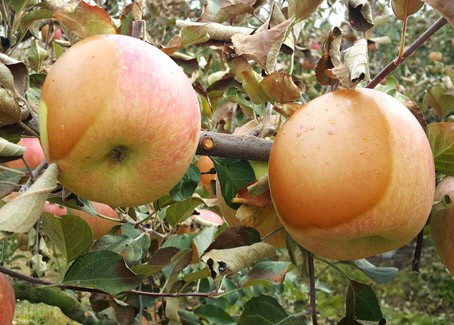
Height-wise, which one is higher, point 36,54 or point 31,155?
point 36,54

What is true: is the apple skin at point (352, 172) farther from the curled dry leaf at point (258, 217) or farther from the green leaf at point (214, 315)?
the green leaf at point (214, 315)

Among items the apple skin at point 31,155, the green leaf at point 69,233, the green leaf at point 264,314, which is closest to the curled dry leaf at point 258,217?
the green leaf at point 264,314

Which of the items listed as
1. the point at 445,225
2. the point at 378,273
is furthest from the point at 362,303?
the point at 445,225

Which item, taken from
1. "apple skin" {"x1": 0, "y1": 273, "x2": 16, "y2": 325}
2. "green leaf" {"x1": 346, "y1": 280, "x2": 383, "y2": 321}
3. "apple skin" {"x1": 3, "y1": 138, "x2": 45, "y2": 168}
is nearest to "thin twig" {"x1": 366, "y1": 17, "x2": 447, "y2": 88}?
"green leaf" {"x1": 346, "y1": 280, "x2": 383, "y2": 321}

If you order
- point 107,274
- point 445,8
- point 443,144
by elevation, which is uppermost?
point 445,8

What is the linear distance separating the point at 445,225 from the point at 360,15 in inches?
12.7

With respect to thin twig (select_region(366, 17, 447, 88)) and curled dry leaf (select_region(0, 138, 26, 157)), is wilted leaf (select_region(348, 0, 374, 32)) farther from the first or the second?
curled dry leaf (select_region(0, 138, 26, 157))

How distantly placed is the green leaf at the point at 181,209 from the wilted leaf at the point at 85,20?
0.41 meters

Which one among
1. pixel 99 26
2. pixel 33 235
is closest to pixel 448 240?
pixel 99 26

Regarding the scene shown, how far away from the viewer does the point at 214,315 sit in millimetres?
1728

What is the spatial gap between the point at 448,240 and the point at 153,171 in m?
0.45

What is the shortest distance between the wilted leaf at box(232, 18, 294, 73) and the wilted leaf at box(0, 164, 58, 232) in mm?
293

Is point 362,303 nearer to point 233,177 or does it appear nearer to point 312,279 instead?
point 312,279

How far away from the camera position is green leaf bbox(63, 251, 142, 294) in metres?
0.90
